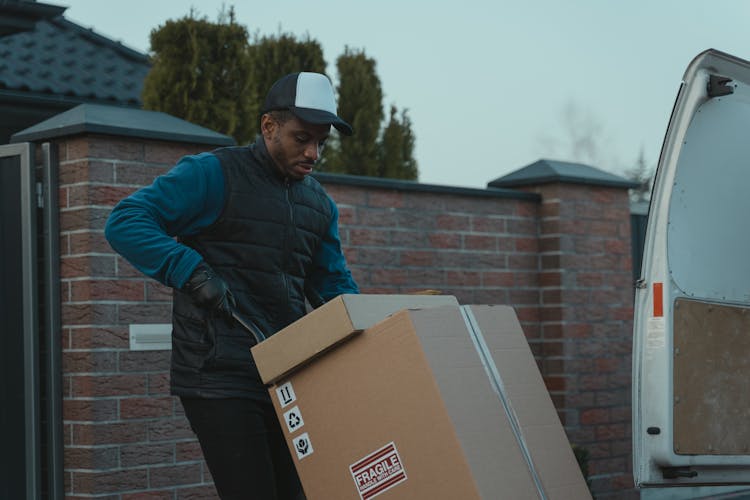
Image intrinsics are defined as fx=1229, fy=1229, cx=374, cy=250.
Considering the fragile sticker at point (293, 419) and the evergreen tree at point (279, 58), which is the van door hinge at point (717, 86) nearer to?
the fragile sticker at point (293, 419)

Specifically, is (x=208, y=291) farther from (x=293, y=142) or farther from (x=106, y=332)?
(x=106, y=332)

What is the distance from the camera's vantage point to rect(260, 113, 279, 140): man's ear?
12.2 feet

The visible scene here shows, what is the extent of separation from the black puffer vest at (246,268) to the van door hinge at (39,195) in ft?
5.77

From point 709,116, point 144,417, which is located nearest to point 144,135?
point 144,417

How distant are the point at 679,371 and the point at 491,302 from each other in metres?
2.73

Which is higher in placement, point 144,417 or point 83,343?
point 83,343

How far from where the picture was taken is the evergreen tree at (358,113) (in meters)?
12.7

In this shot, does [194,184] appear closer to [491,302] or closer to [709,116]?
[709,116]

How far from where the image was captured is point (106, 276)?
5188 mm

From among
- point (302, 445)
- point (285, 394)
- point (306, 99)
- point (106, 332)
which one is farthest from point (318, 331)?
point (106, 332)

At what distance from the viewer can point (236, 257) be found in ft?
12.0

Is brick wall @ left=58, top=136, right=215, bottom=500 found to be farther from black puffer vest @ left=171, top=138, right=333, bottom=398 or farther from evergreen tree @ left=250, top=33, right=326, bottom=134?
evergreen tree @ left=250, top=33, right=326, bottom=134

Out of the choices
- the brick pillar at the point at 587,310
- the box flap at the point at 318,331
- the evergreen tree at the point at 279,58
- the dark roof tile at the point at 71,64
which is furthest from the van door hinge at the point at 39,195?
the dark roof tile at the point at 71,64

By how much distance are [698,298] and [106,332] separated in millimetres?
2418
